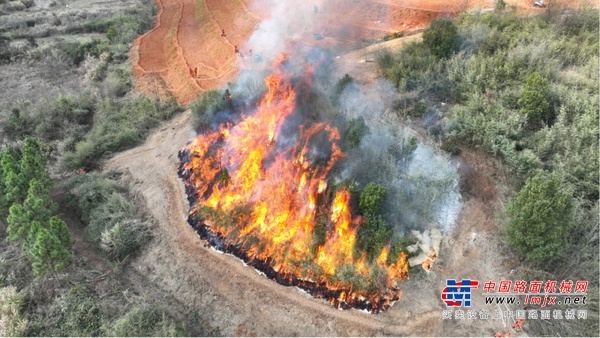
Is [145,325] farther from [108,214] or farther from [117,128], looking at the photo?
[117,128]

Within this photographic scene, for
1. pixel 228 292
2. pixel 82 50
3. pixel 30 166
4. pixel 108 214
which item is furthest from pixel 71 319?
pixel 82 50

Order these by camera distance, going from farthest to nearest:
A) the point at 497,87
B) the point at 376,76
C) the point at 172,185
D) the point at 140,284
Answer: the point at 376,76 < the point at 497,87 < the point at 172,185 < the point at 140,284

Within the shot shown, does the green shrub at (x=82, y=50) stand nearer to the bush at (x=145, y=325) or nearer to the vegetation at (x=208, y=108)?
the vegetation at (x=208, y=108)

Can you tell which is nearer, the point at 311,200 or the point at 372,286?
the point at 372,286

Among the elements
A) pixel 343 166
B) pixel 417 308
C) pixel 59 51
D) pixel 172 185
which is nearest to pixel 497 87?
pixel 343 166

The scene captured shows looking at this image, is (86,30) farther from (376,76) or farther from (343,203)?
(343,203)

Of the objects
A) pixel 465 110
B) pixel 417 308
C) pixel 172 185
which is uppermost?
pixel 465 110

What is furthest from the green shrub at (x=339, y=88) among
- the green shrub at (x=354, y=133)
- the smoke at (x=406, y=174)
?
the green shrub at (x=354, y=133)
